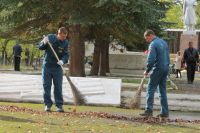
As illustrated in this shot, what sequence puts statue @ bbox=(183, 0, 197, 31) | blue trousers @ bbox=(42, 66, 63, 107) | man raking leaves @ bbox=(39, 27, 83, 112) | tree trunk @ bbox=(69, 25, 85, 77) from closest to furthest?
man raking leaves @ bbox=(39, 27, 83, 112)
blue trousers @ bbox=(42, 66, 63, 107)
tree trunk @ bbox=(69, 25, 85, 77)
statue @ bbox=(183, 0, 197, 31)

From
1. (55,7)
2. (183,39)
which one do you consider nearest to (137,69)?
(183,39)

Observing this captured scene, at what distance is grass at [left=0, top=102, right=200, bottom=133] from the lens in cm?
1012

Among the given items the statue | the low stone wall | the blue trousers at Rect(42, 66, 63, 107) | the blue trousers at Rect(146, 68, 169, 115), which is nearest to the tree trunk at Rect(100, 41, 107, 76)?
the low stone wall

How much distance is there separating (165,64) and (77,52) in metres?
11.0

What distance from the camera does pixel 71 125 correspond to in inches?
425

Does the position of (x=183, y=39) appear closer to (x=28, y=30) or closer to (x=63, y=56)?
(x=28, y=30)

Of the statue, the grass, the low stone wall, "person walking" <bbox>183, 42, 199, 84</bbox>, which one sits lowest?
the grass

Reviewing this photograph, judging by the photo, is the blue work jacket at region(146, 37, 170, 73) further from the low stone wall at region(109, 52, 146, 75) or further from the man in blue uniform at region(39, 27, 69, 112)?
the low stone wall at region(109, 52, 146, 75)

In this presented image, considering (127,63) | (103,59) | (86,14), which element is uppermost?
(86,14)

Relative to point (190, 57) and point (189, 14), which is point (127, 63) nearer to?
point (189, 14)

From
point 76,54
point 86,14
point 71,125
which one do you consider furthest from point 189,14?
point 71,125

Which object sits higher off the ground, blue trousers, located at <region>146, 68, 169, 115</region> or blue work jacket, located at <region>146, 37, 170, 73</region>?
blue work jacket, located at <region>146, 37, 170, 73</region>

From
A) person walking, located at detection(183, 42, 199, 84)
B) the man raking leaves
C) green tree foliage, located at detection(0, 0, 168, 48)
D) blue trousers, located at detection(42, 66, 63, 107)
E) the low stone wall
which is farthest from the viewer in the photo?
the low stone wall

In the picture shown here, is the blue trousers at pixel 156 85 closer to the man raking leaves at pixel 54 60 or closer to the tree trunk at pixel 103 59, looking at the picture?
the man raking leaves at pixel 54 60
